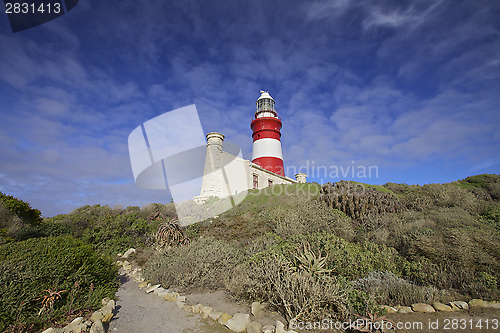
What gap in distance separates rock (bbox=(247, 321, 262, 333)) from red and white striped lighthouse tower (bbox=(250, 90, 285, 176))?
2014 cm

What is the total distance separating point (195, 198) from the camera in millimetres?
16016

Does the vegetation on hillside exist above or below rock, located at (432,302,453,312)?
above

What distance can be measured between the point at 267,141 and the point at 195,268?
19652mm

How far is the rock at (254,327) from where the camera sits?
10.4ft

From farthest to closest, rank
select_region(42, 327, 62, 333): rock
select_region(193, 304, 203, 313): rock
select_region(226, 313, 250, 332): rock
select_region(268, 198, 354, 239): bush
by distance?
1. select_region(268, 198, 354, 239): bush
2. select_region(193, 304, 203, 313): rock
3. select_region(226, 313, 250, 332): rock
4. select_region(42, 327, 62, 333): rock

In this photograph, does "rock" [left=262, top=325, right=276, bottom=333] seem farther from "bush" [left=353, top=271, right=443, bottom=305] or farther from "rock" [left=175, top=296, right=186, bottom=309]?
"rock" [left=175, top=296, right=186, bottom=309]

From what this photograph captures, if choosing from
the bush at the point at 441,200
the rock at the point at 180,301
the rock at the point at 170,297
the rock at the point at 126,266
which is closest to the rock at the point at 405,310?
the rock at the point at 180,301

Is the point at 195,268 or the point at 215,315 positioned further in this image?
the point at 195,268

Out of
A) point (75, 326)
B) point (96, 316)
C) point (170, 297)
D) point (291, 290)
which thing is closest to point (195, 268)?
point (170, 297)

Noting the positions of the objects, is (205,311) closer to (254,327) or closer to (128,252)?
(254,327)

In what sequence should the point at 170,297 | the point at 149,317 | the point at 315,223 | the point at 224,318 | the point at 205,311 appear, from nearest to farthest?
1. the point at 224,318
2. the point at 205,311
3. the point at 149,317
4. the point at 170,297
5. the point at 315,223

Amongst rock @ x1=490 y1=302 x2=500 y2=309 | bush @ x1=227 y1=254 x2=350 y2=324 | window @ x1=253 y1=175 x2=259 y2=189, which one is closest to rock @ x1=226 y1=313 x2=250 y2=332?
bush @ x1=227 y1=254 x2=350 y2=324

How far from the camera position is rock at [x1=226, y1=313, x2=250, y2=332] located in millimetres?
3309

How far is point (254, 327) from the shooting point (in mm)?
3205
